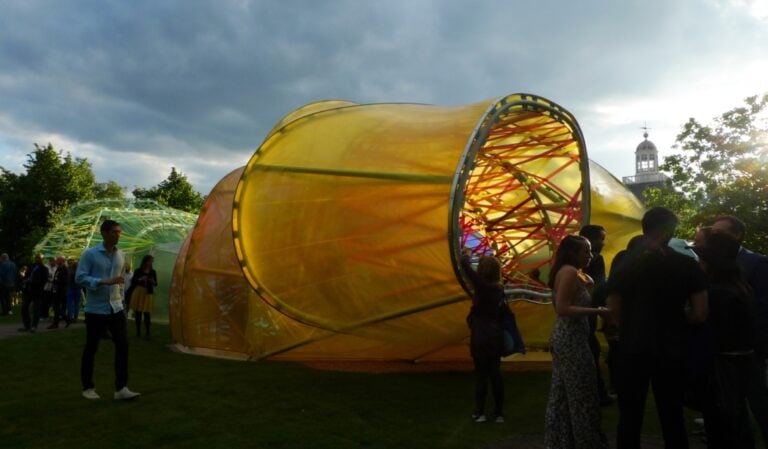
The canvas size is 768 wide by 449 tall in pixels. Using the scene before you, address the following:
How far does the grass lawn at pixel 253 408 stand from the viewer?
5.61m

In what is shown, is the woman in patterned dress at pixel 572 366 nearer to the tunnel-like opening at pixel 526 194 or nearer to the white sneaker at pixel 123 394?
the tunnel-like opening at pixel 526 194

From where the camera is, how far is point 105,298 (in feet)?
22.1

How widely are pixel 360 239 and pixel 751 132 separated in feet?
88.0

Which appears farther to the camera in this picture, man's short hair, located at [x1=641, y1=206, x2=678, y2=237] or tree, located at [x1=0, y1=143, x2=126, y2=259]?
tree, located at [x1=0, y1=143, x2=126, y2=259]

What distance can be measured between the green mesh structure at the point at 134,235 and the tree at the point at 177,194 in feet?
Result: 118

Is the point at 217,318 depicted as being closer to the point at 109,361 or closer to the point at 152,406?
the point at 109,361

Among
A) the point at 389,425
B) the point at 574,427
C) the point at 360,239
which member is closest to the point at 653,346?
the point at 574,427

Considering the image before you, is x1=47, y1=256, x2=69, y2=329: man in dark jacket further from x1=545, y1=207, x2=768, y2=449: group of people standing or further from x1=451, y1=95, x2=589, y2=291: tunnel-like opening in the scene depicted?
x1=545, y1=207, x2=768, y2=449: group of people standing

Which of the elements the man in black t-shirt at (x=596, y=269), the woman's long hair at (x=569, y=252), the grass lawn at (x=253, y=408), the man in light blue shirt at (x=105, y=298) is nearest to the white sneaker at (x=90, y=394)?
the grass lawn at (x=253, y=408)

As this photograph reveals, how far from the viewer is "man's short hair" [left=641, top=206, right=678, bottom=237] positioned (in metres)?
3.87

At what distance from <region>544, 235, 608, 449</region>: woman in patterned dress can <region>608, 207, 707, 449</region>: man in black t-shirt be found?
502mm

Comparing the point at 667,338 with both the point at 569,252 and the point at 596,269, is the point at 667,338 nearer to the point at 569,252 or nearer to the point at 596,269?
the point at 569,252

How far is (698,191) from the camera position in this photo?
96.2 feet

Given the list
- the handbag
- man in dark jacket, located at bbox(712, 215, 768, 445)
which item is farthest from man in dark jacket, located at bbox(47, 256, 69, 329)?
man in dark jacket, located at bbox(712, 215, 768, 445)
